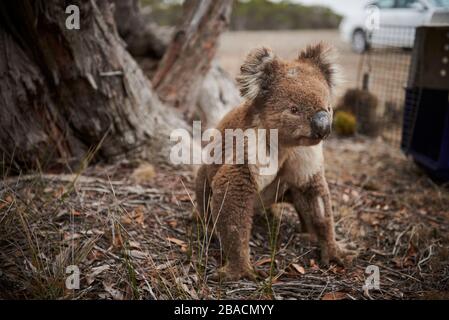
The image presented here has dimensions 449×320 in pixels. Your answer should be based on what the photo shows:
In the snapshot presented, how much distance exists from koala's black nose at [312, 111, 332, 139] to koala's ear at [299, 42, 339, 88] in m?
0.49

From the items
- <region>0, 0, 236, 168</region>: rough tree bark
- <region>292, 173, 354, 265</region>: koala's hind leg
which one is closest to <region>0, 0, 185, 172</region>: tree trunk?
<region>0, 0, 236, 168</region>: rough tree bark

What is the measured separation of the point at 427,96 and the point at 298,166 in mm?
2958

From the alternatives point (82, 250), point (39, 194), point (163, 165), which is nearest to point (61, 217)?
point (39, 194)

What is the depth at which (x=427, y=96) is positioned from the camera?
496cm

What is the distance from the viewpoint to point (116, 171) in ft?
13.3

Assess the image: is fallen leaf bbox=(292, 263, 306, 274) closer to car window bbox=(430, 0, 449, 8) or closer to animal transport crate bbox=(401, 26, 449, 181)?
animal transport crate bbox=(401, 26, 449, 181)

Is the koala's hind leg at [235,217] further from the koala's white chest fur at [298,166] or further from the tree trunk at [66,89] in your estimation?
the tree trunk at [66,89]

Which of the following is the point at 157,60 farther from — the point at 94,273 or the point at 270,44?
the point at 270,44

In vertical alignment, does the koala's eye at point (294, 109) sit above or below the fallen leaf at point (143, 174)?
above

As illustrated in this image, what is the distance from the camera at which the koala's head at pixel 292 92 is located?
2.40 meters

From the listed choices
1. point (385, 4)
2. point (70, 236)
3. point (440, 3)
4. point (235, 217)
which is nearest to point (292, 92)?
point (235, 217)

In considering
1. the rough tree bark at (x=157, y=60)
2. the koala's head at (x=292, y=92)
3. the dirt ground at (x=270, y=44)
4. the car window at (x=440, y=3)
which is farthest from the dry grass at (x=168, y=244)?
the car window at (x=440, y=3)

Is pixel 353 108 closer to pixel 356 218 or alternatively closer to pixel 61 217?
pixel 356 218

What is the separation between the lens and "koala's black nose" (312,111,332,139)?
2340mm
